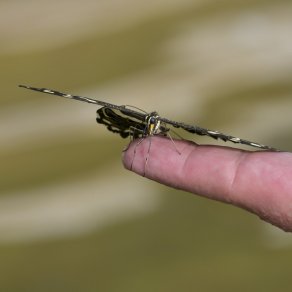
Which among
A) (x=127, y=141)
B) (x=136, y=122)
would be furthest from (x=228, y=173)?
(x=127, y=141)

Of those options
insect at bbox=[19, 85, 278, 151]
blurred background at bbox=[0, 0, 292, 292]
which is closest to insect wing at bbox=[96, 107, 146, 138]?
insect at bbox=[19, 85, 278, 151]

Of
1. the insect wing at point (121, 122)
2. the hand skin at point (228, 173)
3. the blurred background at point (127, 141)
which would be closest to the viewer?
the hand skin at point (228, 173)

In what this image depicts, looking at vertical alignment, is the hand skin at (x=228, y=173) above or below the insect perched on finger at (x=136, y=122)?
below

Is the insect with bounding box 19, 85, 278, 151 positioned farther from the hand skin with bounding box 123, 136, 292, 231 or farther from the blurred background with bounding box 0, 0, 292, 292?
the blurred background with bounding box 0, 0, 292, 292

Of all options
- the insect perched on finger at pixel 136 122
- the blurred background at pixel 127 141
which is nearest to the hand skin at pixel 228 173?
the insect perched on finger at pixel 136 122

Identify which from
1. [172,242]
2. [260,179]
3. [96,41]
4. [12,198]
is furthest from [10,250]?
[260,179]

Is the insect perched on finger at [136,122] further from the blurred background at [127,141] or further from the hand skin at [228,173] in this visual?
the blurred background at [127,141]
